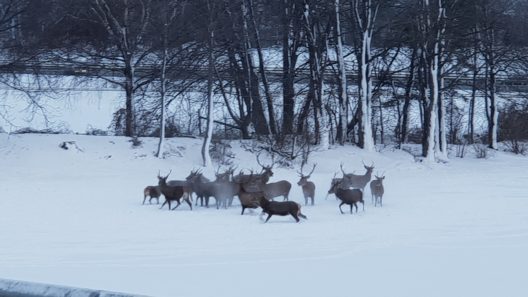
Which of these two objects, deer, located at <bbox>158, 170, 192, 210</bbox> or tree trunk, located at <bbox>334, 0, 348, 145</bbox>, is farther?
tree trunk, located at <bbox>334, 0, 348, 145</bbox>

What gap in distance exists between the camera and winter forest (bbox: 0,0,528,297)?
458 inches

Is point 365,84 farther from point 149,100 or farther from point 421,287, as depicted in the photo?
point 421,287

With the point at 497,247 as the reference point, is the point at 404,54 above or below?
above

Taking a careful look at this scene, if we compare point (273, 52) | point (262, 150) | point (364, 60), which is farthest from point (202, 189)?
point (273, 52)

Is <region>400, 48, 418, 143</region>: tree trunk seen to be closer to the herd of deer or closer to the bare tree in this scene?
the bare tree

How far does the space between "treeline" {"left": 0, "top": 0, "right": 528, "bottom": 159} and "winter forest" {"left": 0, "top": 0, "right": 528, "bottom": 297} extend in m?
0.12

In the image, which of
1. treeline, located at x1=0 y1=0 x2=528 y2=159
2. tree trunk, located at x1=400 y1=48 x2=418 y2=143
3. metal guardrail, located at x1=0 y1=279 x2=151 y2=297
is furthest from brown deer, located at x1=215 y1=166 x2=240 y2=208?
tree trunk, located at x1=400 y1=48 x2=418 y2=143

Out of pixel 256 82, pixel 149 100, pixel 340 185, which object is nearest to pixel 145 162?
pixel 149 100

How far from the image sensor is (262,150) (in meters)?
31.4

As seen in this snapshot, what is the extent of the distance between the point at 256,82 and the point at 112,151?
8.55 meters

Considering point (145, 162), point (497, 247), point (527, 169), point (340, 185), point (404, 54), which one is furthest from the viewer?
point (404, 54)

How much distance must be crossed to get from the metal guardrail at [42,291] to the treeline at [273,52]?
25344 millimetres

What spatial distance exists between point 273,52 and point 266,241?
2508cm

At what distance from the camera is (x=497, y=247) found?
13.1m
